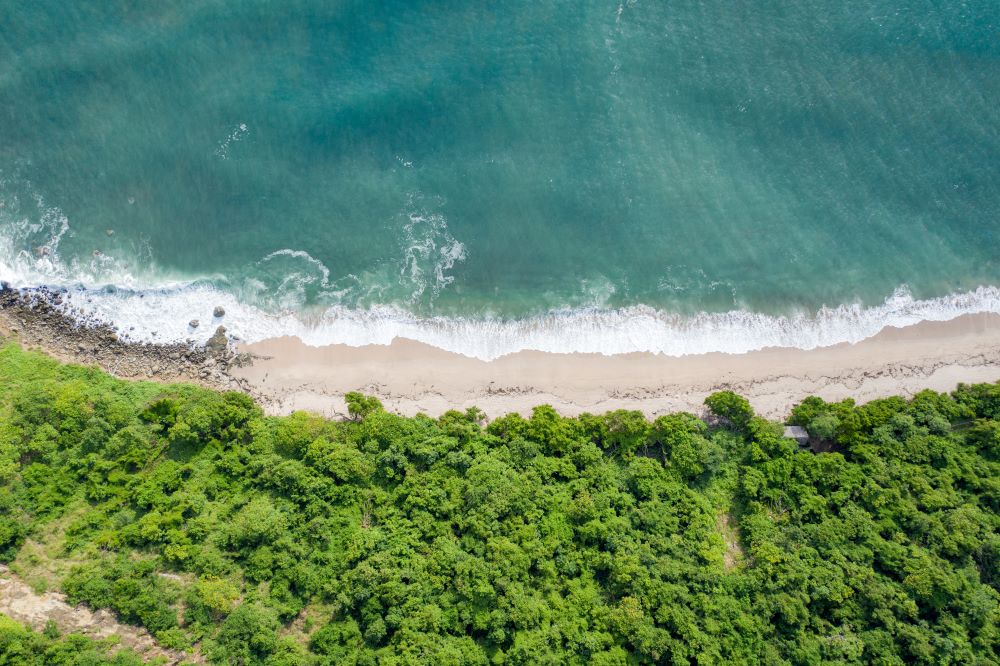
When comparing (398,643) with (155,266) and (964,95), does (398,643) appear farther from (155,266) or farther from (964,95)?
(964,95)

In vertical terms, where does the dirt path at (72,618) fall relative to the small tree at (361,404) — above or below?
below

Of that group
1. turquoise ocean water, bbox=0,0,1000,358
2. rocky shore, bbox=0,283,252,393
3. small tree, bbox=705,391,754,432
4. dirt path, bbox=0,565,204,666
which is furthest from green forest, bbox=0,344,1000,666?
turquoise ocean water, bbox=0,0,1000,358

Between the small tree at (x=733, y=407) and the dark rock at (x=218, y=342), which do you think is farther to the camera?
the dark rock at (x=218, y=342)

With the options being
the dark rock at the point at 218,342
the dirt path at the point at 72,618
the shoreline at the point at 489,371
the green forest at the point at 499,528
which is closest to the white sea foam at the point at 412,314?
the dark rock at the point at 218,342

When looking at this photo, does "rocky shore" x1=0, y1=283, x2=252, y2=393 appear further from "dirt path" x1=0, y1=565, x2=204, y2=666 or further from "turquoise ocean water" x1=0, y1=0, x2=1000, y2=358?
"dirt path" x1=0, y1=565, x2=204, y2=666

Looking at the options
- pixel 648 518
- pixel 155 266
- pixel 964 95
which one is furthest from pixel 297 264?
pixel 964 95

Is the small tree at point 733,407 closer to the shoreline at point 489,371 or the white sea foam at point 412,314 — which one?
the shoreline at point 489,371
